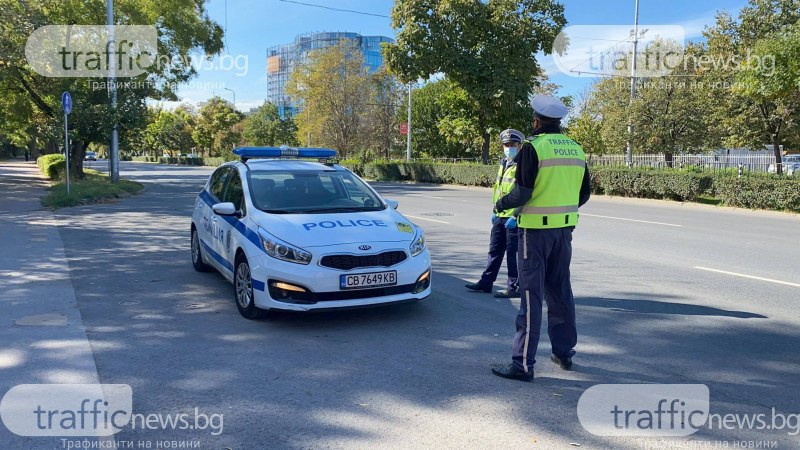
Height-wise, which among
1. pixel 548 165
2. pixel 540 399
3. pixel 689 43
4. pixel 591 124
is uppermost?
pixel 689 43

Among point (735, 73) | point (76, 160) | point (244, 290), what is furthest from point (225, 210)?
point (735, 73)

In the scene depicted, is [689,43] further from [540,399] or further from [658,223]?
[540,399]

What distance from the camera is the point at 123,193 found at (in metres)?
21.4

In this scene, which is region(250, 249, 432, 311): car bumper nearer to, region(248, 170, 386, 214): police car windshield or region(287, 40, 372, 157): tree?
region(248, 170, 386, 214): police car windshield

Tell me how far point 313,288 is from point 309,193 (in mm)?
1618

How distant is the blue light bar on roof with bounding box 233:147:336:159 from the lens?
7914 millimetres

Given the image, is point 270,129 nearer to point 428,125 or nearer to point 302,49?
point 428,125

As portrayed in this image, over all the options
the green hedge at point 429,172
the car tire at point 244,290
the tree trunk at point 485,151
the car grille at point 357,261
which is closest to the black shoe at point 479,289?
the car grille at point 357,261

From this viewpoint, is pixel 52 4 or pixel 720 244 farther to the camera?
pixel 52 4

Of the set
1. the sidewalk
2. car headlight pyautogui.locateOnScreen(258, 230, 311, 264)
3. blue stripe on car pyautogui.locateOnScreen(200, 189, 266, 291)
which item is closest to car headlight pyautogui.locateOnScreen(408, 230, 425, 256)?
car headlight pyautogui.locateOnScreen(258, 230, 311, 264)

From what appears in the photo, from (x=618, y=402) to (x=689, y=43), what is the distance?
41.7m

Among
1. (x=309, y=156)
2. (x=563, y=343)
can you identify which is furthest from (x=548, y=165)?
(x=309, y=156)

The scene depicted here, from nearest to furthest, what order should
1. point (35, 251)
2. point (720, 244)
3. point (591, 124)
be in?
point (35, 251) < point (720, 244) < point (591, 124)

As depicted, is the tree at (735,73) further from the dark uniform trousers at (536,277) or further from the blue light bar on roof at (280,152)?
the dark uniform trousers at (536,277)
